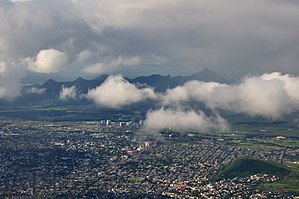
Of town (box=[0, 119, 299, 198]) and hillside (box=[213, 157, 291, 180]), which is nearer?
town (box=[0, 119, 299, 198])

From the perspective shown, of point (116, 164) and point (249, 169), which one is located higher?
point (249, 169)

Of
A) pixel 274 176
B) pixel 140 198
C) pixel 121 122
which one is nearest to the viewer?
pixel 140 198

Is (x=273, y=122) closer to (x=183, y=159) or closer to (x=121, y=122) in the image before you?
(x=121, y=122)

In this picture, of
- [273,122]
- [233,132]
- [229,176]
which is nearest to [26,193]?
[229,176]

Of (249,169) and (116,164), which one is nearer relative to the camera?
(249,169)

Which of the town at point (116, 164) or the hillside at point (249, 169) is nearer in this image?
the town at point (116, 164)

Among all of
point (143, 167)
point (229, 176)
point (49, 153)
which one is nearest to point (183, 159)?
point (143, 167)

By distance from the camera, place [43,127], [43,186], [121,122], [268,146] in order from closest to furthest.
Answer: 1. [43,186]
2. [268,146]
3. [43,127]
4. [121,122]

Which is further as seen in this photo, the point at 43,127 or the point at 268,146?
the point at 43,127

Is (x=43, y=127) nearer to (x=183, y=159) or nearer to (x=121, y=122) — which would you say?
(x=121, y=122)
